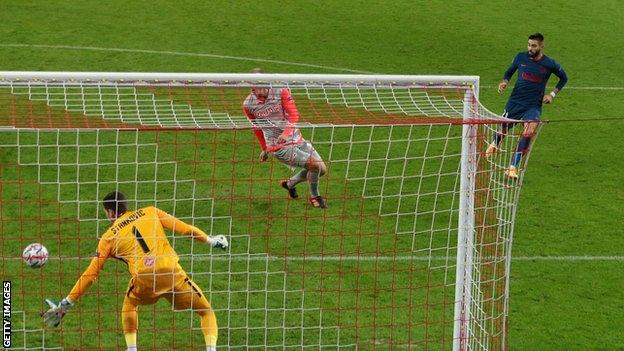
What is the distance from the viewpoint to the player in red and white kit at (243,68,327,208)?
14062 millimetres

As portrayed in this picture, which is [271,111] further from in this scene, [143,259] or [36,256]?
[36,256]

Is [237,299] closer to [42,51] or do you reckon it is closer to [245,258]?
[245,258]

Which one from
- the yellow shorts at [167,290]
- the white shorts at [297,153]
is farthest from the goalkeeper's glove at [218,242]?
the white shorts at [297,153]

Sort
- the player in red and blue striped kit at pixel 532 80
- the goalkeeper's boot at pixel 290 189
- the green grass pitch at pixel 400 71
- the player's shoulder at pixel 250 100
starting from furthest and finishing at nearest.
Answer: the player in red and blue striped kit at pixel 532 80, the goalkeeper's boot at pixel 290 189, the player's shoulder at pixel 250 100, the green grass pitch at pixel 400 71

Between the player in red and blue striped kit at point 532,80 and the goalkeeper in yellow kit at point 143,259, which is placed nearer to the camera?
the goalkeeper in yellow kit at point 143,259

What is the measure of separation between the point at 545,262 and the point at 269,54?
28.8 ft

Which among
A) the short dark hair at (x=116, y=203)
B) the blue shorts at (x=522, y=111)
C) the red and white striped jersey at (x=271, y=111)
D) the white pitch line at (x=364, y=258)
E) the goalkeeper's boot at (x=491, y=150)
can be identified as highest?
the blue shorts at (x=522, y=111)

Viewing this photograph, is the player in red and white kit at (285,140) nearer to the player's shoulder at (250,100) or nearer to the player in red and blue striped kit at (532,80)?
the player's shoulder at (250,100)

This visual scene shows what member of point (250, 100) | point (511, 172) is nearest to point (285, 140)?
point (250, 100)

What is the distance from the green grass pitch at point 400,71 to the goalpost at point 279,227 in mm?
59

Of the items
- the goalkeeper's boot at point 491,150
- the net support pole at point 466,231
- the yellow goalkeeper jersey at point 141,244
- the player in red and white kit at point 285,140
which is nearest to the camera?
the yellow goalkeeper jersey at point 141,244

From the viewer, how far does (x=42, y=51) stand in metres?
20.9

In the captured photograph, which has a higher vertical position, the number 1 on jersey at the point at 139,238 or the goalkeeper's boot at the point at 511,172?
the goalkeeper's boot at the point at 511,172

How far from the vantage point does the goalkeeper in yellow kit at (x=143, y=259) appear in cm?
1092
